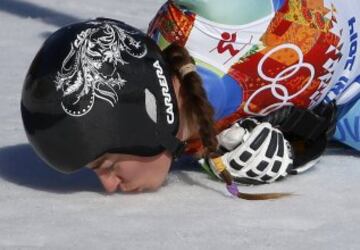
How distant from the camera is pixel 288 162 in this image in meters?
2.36

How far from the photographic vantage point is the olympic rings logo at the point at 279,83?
2.31m

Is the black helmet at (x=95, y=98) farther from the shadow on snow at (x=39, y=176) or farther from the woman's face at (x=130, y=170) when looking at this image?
the shadow on snow at (x=39, y=176)

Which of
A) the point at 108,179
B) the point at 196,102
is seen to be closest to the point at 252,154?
the point at 196,102

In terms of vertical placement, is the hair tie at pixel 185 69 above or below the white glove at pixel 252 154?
above

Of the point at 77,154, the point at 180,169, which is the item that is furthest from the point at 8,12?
the point at 77,154

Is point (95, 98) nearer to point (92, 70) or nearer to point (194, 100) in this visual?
point (92, 70)

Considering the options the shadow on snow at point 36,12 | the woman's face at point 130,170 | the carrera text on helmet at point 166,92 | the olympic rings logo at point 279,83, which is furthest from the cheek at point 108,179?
the shadow on snow at point 36,12

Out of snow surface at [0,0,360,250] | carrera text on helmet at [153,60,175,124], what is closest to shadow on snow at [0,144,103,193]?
snow surface at [0,0,360,250]

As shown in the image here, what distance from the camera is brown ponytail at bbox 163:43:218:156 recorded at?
218 centimetres

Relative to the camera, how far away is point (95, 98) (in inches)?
81.3

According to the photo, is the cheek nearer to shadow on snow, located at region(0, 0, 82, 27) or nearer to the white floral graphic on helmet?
the white floral graphic on helmet

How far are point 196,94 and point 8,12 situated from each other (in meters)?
2.15

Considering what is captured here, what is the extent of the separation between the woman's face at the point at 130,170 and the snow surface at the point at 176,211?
4cm

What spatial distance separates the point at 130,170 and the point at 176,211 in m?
0.13
